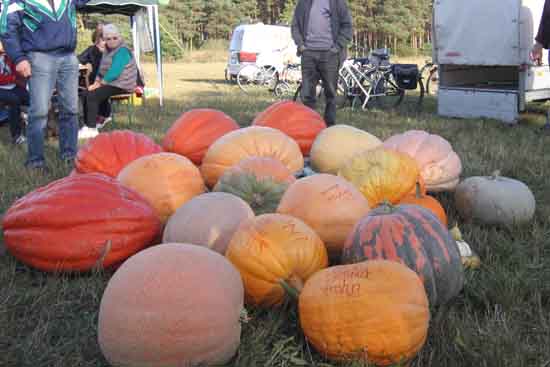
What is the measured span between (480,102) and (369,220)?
6.45 m

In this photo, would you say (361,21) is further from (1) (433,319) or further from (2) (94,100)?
(1) (433,319)

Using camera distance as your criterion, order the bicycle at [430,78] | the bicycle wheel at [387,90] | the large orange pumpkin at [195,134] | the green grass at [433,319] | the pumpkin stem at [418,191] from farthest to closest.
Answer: the bicycle at [430,78], the bicycle wheel at [387,90], the large orange pumpkin at [195,134], the pumpkin stem at [418,191], the green grass at [433,319]

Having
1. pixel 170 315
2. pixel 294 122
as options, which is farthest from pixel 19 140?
pixel 170 315

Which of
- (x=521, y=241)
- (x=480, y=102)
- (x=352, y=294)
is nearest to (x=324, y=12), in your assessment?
(x=480, y=102)

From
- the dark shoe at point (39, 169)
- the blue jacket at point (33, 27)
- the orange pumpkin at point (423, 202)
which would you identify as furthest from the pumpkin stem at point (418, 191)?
the blue jacket at point (33, 27)

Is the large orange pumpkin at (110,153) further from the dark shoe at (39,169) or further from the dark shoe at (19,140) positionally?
the dark shoe at (19,140)

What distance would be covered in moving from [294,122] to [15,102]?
3.82 meters

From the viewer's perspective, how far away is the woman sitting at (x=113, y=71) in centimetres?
710

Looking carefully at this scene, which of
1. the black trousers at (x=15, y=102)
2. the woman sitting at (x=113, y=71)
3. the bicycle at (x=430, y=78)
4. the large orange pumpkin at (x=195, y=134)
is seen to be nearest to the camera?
the large orange pumpkin at (x=195, y=134)

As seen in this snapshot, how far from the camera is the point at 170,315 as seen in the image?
1.48 m

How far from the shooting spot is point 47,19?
4449 mm

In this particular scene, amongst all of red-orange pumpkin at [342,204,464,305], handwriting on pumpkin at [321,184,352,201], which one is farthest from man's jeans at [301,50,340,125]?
red-orange pumpkin at [342,204,464,305]

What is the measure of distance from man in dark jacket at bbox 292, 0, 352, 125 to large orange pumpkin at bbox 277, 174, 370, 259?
406 cm

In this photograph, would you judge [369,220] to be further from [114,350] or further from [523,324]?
[114,350]
